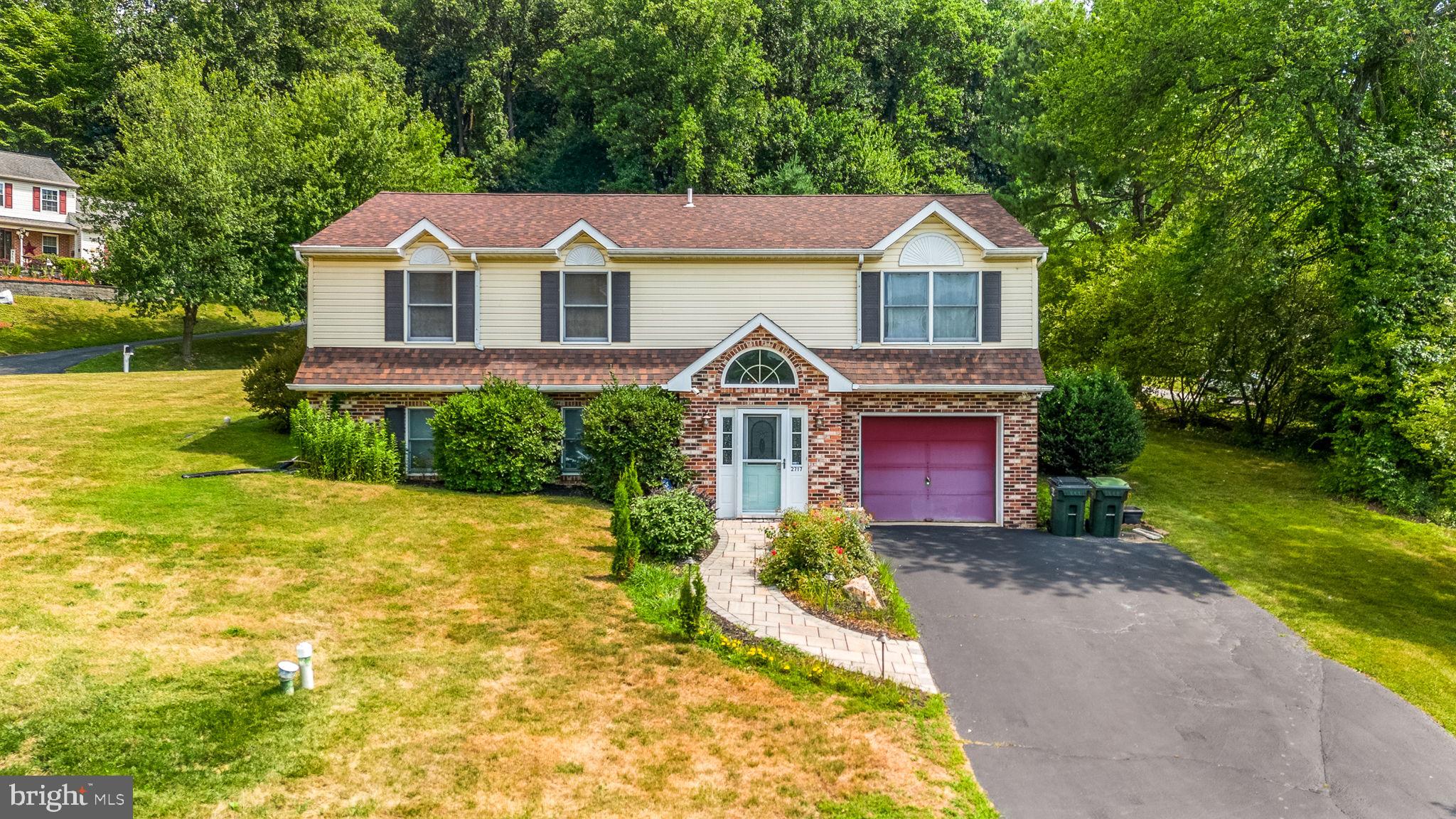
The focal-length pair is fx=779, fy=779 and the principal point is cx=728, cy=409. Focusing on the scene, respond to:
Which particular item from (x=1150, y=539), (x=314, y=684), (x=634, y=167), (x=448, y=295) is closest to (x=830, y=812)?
(x=314, y=684)

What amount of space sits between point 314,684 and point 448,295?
10.2 meters

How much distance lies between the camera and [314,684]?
797 cm

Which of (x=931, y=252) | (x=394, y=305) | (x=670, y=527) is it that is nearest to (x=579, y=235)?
(x=394, y=305)

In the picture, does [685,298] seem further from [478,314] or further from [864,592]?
[864,592]

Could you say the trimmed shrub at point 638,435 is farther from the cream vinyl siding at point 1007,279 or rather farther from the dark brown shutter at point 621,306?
the cream vinyl siding at point 1007,279

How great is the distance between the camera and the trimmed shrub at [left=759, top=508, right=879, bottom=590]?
11.5 metres

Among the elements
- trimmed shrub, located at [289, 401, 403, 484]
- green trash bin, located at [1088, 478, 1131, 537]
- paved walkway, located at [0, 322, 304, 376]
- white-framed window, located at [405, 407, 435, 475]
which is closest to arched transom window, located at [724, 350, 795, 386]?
green trash bin, located at [1088, 478, 1131, 537]

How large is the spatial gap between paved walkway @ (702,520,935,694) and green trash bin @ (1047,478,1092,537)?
6525mm

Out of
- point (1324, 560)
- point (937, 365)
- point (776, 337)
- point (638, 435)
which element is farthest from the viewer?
point (937, 365)

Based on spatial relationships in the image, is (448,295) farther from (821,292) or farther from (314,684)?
(314,684)

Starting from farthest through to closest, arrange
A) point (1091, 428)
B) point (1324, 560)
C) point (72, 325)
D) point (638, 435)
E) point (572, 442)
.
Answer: point (72, 325) → point (1091, 428) → point (572, 442) → point (638, 435) → point (1324, 560)

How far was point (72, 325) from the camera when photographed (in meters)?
34.4

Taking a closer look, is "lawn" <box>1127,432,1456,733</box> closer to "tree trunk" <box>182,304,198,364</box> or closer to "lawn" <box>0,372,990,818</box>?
"lawn" <box>0,372,990,818</box>

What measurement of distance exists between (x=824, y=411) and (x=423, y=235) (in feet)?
29.7
